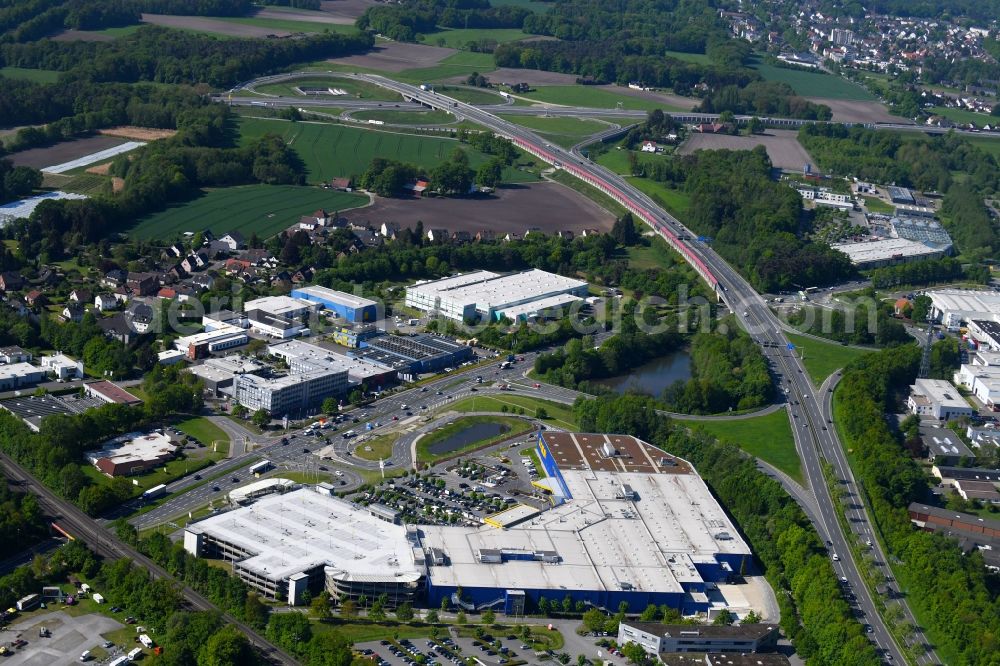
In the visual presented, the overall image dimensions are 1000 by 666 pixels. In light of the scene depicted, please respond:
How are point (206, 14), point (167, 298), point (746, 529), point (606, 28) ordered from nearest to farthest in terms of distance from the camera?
point (746, 529) < point (167, 298) < point (206, 14) < point (606, 28)

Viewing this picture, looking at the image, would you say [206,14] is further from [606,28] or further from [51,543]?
[51,543]

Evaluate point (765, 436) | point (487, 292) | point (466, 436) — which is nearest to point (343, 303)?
point (487, 292)

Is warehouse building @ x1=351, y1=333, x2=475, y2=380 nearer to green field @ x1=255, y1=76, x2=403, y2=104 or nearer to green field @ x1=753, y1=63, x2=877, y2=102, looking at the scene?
green field @ x1=255, y1=76, x2=403, y2=104

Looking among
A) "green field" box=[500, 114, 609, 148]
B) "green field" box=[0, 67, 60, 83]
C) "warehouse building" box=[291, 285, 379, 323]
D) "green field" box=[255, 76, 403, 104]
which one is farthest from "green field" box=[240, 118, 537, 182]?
"warehouse building" box=[291, 285, 379, 323]

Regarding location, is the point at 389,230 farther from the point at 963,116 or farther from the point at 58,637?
the point at 963,116

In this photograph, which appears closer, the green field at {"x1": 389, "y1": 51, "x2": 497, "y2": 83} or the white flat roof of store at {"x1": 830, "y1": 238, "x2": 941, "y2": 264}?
the white flat roof of store at {"x1": 830, "y1": 238, "x2": 941, "y2": 264}

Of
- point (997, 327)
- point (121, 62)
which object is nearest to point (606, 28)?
point (121, 62)

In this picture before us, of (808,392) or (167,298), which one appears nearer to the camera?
(808,392)
